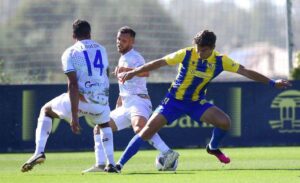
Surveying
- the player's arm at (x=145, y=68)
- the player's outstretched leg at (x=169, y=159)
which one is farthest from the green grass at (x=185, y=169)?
the player's arm at (x=145, y=68)

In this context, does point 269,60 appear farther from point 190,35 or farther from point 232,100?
point 232,100

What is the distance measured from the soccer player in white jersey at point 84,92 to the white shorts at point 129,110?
1.43 metres

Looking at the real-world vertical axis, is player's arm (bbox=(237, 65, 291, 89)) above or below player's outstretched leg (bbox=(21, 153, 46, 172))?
above

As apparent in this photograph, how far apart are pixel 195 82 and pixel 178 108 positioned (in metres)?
0.46

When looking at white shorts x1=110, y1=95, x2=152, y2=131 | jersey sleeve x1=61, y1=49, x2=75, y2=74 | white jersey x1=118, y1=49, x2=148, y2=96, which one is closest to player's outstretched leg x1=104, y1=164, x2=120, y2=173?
jersey sleeve x1=61, y1=49, x2=75, y2=74

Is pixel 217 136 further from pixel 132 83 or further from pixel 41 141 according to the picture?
pixel 41 141

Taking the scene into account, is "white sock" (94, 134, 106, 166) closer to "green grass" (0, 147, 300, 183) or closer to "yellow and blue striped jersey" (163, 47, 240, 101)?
"green grass" (0, 147, 300, 183)

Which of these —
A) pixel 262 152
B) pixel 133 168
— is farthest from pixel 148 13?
pixel 133 168

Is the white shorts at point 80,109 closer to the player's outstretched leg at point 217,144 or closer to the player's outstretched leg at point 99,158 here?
the player's outstretched leg at point 99,158

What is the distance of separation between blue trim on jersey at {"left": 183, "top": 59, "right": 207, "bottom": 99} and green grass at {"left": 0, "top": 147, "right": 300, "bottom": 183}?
109cm

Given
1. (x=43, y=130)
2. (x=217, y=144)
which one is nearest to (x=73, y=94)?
(x=43, y=130)

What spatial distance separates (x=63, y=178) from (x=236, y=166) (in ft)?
11.5

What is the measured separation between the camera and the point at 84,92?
45.0ft

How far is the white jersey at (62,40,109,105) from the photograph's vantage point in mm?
13500
